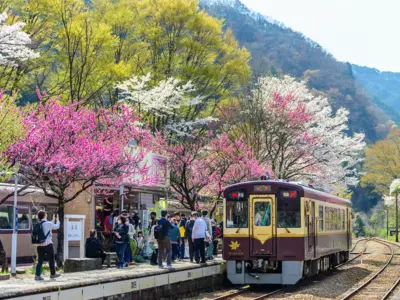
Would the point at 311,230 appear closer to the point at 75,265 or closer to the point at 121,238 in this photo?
the point at 121,238

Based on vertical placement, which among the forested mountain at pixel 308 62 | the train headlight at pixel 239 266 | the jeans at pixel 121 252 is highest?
the forested mountain at pixel 308 62

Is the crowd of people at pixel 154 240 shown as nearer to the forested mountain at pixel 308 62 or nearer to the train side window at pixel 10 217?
the train side window at pixel 10 217

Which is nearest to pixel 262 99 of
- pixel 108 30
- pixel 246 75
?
pixel 246 75

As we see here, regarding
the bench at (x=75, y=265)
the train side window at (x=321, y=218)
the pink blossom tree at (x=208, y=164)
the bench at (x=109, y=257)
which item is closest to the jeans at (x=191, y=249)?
the bench at (x=109, y=257)

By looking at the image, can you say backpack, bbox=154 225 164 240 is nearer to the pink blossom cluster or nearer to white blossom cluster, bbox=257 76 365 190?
the pink blossom cluster

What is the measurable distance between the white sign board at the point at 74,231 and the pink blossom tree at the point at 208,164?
11411 millimetres

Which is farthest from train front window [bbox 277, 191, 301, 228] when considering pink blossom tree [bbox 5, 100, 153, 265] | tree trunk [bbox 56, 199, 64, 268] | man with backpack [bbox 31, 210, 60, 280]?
man with backpack [bbox 31, 210, 60, 280]

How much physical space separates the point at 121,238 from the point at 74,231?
5.30 feet

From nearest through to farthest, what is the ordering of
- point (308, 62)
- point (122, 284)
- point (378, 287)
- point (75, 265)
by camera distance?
1. point (122, 284)
2. point (75, 265)
3. point (378, 287)
4. point (308, 62)

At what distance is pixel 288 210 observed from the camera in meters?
18.0

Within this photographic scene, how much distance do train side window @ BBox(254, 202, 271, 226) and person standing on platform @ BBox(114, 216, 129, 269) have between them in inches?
137

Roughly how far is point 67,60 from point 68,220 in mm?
12403

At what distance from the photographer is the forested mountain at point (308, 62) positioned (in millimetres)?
140375

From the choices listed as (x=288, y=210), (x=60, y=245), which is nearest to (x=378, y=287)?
(x=288, y=210)
